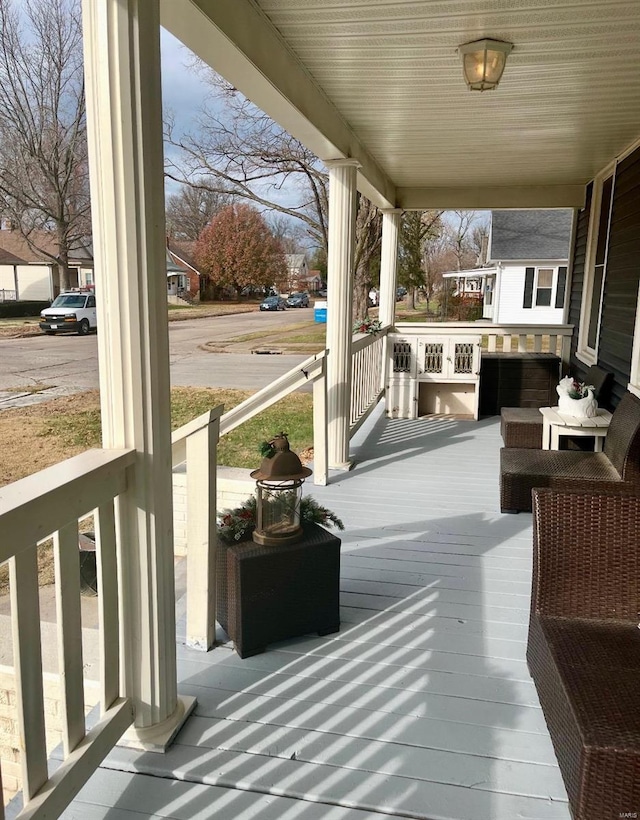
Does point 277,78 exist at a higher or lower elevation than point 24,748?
higher

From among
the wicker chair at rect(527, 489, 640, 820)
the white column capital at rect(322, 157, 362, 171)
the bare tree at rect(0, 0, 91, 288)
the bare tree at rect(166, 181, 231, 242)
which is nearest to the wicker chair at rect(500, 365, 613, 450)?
the white column capital at rect(322, 157, 362, 171)

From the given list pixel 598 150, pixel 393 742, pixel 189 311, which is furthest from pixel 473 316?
pixel 393 742

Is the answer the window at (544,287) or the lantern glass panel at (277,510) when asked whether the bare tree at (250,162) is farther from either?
the lantern glass panel at (277,510)

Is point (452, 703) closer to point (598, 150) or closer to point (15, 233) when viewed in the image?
point (15, 233)

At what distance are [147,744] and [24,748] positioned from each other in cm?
53

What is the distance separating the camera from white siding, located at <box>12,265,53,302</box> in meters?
1.54

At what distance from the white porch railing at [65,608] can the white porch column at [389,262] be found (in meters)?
5.72

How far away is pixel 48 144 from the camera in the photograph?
1.67 metres

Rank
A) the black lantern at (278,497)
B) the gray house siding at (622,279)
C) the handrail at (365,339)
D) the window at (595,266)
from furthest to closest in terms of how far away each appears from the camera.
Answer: the window at (595,266), the handrail at (365,339), the gray house siding at (622,279), the black lantern at (278,497)

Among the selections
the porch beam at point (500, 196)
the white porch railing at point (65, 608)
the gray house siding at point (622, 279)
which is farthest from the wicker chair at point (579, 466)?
the porch beam at point (500, 196)

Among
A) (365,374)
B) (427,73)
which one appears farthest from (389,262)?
(427,73)

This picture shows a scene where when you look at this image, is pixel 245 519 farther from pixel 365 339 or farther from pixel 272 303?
pixel 272 303

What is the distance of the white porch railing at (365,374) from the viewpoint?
18.7 ft

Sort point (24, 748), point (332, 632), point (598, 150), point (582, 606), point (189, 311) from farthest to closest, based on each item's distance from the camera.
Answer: point (189, 311), point (598, 150), point (332, 632), point (582, 606), point (24, 748)
